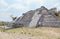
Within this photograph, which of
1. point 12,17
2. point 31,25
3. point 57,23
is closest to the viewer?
point 57,23

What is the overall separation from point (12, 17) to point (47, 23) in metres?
12.8

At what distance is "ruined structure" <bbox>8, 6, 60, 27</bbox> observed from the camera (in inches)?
1108

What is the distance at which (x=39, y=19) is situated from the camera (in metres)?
Result: 29.1

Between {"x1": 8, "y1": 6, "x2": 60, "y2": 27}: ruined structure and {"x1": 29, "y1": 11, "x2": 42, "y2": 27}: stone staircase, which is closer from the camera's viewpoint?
{"x1": 8, "y1": 6, "x2": 60, "y2": 27}: ruined structure

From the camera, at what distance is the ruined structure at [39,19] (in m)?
28.1

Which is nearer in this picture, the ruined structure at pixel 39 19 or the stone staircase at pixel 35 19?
the ruined structure at pixel 39 19

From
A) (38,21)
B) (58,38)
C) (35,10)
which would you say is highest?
(35,10)

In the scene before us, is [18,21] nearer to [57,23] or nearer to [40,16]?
[40,16]

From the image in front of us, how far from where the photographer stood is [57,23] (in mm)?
27438

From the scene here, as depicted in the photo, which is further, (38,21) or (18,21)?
(18,21)

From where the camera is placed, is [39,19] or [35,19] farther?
[35,19]

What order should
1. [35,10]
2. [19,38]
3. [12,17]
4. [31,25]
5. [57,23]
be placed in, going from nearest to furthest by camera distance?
1. [19,38]
2. [57,23]
3. [31,25]
4. [35,10]
5. [12,17]

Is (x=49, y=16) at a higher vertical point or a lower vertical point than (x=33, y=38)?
higher

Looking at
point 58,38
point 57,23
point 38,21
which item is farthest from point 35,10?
point 58,38
